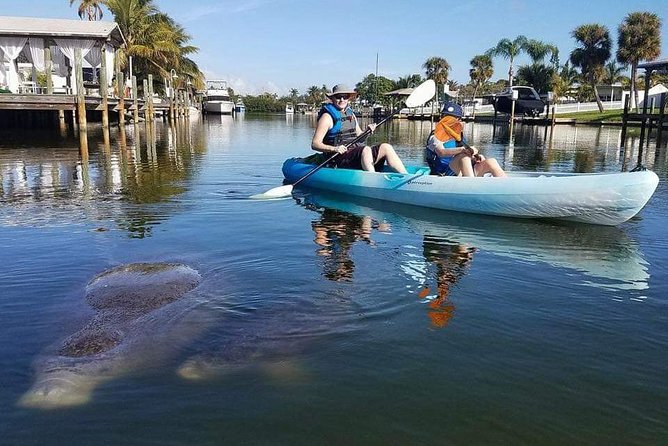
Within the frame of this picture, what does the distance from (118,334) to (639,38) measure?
53.8 meters

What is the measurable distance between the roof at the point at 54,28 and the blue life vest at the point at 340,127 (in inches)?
782

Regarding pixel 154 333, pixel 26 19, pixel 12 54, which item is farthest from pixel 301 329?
pixel 26 19

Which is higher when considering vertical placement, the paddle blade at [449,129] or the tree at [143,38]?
the tree at [143,38]

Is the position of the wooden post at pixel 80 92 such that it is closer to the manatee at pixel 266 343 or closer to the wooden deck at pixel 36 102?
the wooden deck at pixel 36 102

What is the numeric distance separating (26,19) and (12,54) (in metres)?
5.58

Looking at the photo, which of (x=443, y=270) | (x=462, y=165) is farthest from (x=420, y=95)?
(x=443, y=270)

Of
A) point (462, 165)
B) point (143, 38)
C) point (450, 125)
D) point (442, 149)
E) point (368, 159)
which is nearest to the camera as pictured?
point (450, 125)

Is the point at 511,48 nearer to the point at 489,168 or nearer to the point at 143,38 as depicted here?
the point at 143,38

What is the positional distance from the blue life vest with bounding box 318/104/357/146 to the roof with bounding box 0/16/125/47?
1986 centimetres

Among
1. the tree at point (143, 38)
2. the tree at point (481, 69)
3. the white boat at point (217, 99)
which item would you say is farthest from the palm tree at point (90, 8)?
the tree at point (481, 69)

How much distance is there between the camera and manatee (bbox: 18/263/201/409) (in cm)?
316

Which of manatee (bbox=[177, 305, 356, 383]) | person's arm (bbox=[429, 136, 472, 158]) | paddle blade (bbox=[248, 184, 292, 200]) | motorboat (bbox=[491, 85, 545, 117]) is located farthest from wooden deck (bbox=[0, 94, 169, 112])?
motorboat (bbox=[491, 85, 545, 117])

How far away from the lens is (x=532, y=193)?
7.22 metres

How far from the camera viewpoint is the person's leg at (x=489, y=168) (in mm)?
7914
